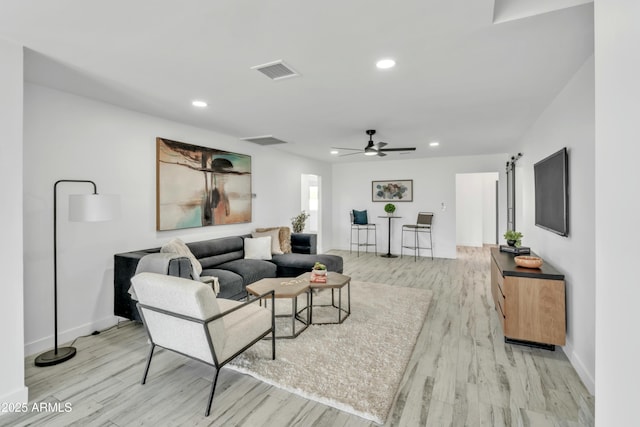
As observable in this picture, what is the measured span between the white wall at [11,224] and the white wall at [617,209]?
3.22 m

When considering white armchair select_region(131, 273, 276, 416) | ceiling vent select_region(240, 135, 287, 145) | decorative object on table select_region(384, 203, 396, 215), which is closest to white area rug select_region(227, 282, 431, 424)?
white armchair select_region(131, 273, 276, 416)

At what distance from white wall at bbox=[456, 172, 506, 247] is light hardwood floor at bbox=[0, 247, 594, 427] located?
6.80 m

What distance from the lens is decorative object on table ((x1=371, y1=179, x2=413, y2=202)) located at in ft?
25.5

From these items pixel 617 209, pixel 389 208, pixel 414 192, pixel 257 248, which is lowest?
pixel 257 248

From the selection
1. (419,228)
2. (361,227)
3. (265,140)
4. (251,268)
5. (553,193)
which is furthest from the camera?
(361,227)

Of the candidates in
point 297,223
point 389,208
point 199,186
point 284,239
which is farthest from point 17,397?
point 389,208

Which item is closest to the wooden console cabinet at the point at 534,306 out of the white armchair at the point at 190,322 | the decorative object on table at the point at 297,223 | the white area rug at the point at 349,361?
the white area rug at the point at 349,361

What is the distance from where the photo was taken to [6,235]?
6.70 ft

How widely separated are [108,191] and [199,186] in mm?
1221

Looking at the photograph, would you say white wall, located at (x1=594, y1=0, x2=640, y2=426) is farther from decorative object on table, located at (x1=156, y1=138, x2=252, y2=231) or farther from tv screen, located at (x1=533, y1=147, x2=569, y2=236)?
decorative object on table, located at (x1=156, y1=138, x2=252, y2=231)

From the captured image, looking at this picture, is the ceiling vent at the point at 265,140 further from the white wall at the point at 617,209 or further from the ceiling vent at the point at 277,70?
the white wall at the point at 617,209

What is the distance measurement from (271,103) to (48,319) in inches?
122

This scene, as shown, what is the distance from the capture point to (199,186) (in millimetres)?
4445

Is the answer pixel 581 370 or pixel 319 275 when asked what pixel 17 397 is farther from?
pixel 581 370
